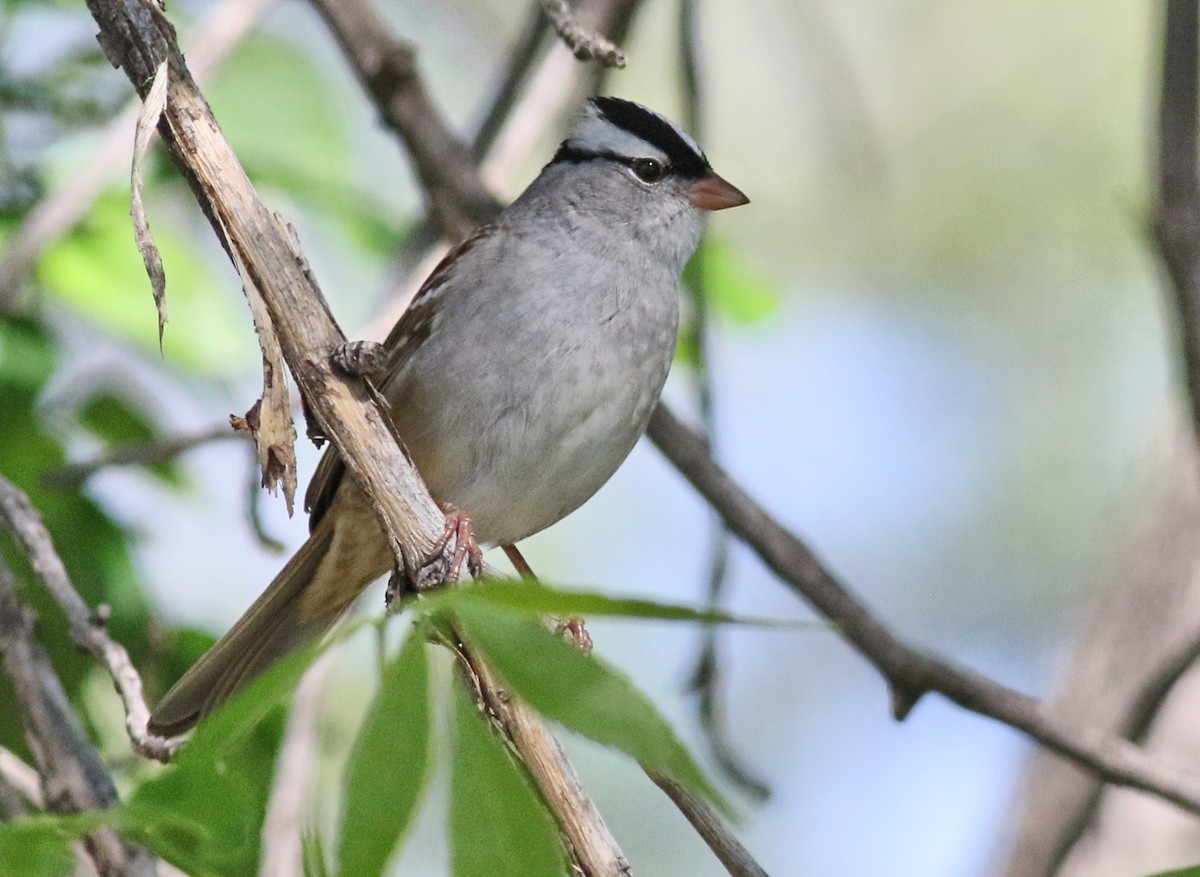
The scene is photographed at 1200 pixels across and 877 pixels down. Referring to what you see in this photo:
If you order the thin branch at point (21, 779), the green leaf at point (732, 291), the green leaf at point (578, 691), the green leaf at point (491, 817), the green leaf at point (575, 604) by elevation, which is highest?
the green leaf at point (575, 604)

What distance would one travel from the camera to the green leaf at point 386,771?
107cm

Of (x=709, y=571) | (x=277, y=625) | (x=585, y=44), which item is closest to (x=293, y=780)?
(x=277, y=625)

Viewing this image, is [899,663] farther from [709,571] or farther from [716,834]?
[716,834]

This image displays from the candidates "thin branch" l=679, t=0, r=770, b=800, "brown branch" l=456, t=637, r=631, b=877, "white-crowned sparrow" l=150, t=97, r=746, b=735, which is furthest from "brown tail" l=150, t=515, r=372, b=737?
"brown branch" l=456, t=637, r=631, b=877

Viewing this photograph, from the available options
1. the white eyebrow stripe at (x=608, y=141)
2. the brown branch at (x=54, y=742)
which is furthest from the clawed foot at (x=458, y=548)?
the white eyebrow stripe at (x=608, y=141)

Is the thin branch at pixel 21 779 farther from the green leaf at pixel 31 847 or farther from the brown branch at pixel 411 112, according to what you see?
the brown branch at pixel 411 112

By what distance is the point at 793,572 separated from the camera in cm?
264

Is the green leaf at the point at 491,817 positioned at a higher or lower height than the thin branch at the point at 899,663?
higher

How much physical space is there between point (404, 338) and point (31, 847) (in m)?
1.91

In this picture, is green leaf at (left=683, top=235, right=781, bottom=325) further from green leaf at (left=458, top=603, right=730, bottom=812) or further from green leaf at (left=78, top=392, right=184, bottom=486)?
green leaf at (left=458, top=603, right=730, bottom=812)

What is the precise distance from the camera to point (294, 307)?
65.6 inches

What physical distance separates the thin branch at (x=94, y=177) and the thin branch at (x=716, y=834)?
5.52 ft

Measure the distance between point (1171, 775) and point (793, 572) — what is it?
69cm

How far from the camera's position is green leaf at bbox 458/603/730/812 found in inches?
40.2
